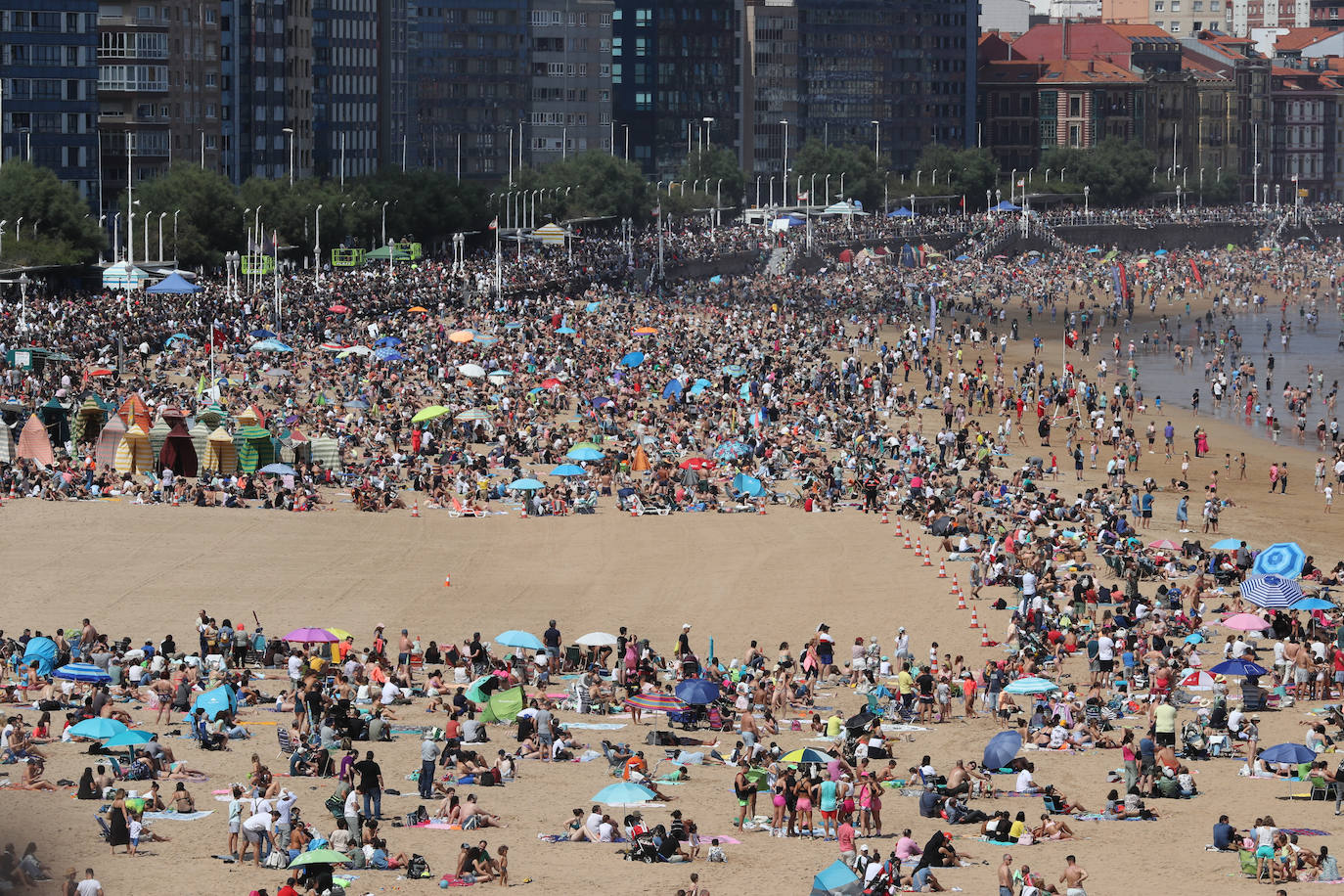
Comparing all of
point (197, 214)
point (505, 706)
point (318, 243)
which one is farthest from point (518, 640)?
point (197, 214)

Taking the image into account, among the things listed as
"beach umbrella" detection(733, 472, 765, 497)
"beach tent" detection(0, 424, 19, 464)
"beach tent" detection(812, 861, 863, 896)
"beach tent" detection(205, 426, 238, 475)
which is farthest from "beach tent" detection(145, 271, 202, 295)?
"beach tent" detection(812, 861, 863, 896)

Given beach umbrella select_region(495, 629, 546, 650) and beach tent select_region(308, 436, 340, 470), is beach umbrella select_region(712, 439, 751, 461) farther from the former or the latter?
beach umbrella select_region(495, 629, 546, 650)

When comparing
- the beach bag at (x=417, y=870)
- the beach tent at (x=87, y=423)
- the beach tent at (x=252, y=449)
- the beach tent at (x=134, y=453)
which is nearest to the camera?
the beach bag at (x=417, y=870)

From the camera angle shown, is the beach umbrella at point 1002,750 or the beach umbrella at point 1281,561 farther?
the beach umbrella at point 1281,561

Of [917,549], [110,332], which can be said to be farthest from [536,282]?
[917,549]

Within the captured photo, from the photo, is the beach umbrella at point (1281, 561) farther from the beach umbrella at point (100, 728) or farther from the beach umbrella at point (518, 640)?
the beach umbrella at point (100, 728)

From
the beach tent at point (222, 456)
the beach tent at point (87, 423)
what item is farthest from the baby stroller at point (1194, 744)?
the beach tent at point (87, 423)

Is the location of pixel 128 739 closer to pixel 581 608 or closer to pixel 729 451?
pixel 581 608
